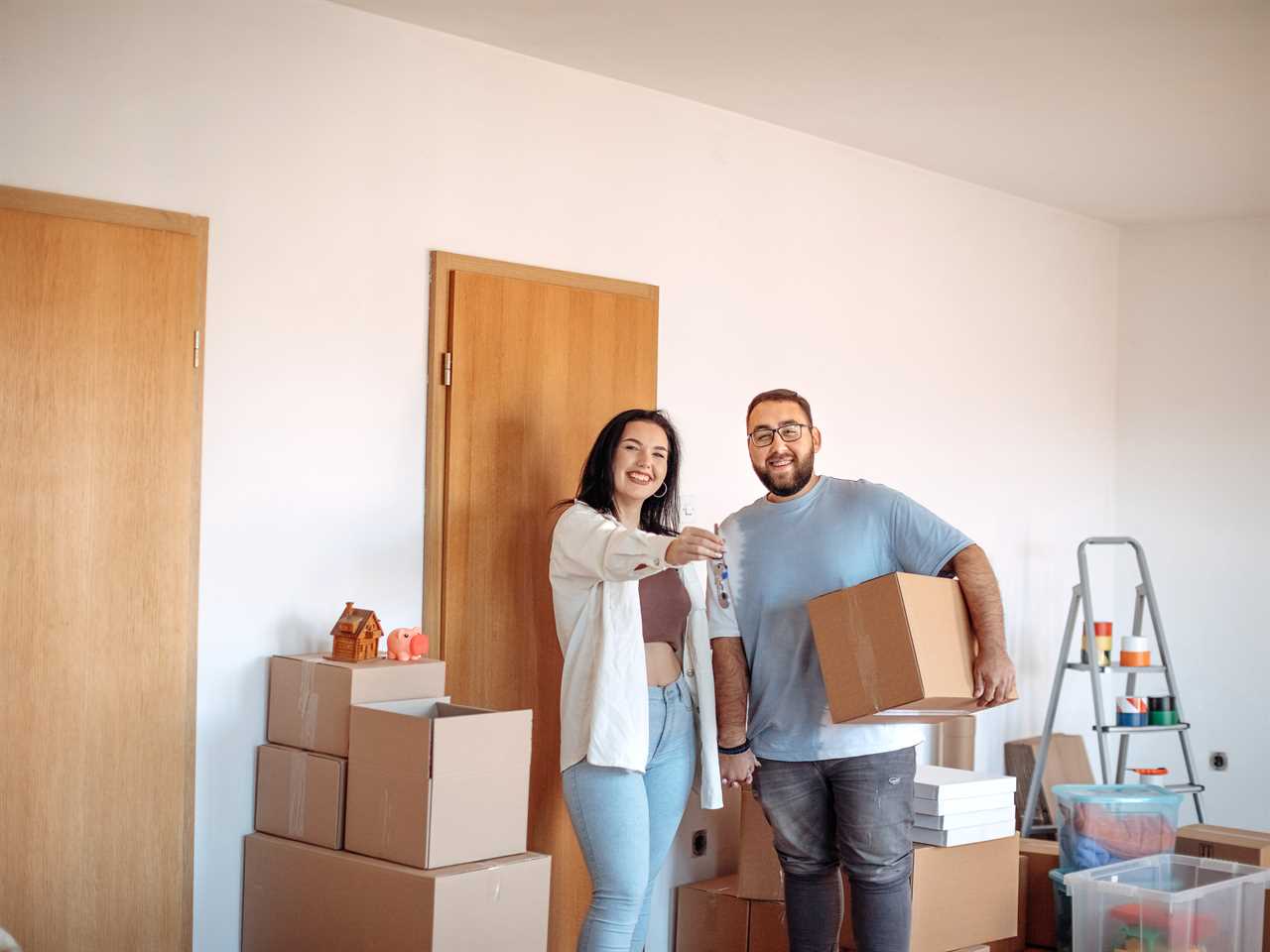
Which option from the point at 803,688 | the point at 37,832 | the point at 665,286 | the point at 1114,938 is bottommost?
the point at 1114,938

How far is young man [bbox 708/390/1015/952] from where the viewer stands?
2791 millimetres

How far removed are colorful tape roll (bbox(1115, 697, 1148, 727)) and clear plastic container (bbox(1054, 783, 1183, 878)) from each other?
0.87 meters

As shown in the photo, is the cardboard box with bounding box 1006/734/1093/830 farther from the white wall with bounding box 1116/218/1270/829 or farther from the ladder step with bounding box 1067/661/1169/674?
the white wall with bounding box 1116/218/1270/829

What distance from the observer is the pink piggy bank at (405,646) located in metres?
2.94

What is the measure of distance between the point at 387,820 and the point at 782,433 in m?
1.18

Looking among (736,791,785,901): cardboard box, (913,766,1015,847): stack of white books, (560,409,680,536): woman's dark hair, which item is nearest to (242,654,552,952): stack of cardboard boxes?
(560,409,680,536): woman's dark hair

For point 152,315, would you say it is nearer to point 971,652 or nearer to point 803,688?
point 803,688

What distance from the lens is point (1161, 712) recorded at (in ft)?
15.7

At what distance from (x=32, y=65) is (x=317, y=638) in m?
1.38

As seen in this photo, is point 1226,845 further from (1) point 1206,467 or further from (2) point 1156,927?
(1) point 1206,467

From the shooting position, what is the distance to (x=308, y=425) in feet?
10.1

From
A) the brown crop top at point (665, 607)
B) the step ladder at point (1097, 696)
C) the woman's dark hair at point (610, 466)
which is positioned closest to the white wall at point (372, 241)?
the woman's dark hair at point (610, 466)

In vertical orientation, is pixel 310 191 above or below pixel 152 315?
above

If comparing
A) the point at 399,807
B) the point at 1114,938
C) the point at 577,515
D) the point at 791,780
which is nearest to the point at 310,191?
the point at 577,515
